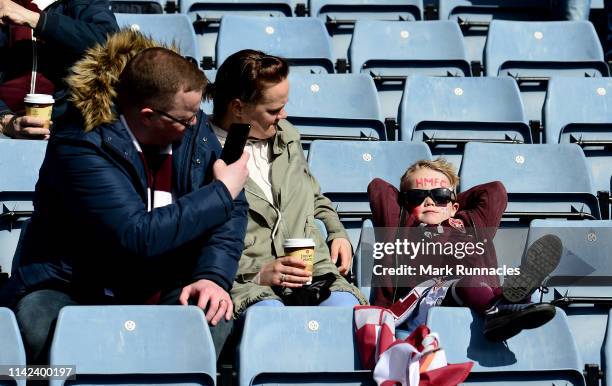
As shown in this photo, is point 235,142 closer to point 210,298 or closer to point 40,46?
point 210,298

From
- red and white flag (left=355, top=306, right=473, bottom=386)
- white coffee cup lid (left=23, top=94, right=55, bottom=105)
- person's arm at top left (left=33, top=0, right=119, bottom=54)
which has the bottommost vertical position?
red and white flag (left=355, top=306, right=473, bottom=386)

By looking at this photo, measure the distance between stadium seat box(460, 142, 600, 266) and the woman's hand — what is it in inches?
43.5

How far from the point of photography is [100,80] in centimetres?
324

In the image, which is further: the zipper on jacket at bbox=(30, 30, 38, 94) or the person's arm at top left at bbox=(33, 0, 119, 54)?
the zipper on jacket at bbox=(30, 30, 38, 94)

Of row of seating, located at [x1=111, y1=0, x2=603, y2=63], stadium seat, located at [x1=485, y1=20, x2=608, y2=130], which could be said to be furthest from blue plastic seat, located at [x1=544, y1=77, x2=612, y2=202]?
row of seating, located at [x1=111, y1=0, x2=603, y2=63]

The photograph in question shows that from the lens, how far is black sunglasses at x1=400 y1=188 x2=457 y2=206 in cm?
376

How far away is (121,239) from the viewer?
309 centimetres

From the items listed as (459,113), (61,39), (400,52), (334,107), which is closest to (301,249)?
(61,39)

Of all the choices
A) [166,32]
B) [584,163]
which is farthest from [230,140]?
[166,32]

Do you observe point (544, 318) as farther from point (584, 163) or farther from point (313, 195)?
point (584, 163)

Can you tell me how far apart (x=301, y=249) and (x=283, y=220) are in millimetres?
337

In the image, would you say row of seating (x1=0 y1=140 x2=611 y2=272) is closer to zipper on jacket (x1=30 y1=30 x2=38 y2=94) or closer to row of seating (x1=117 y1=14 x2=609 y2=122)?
zipper on jacket (x1=30 y1=30 x2=38 y2=94)

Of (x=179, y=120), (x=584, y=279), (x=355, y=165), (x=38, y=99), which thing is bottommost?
(x=584, y=279)

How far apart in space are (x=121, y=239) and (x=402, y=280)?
1.02 m
